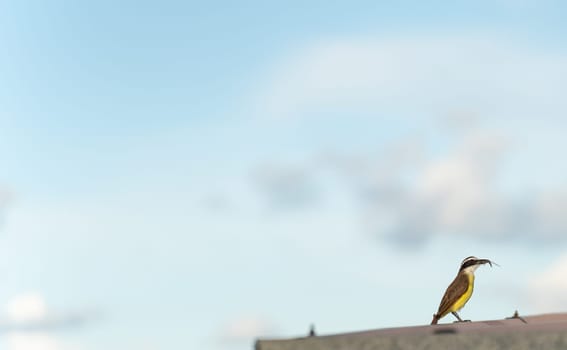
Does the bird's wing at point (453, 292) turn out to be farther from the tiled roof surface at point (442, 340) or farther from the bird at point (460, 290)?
the tiled roof surface at point (442, 340)

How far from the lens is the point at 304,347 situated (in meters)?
11.1

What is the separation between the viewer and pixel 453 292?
2052 centimetres

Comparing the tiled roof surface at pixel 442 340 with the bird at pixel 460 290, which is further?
the bird at pixel 460 290

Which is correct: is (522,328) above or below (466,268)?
below

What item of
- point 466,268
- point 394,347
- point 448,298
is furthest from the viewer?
point 466,268

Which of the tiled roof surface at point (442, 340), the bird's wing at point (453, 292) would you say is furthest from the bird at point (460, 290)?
the tiled roof surface at point (442, 340)

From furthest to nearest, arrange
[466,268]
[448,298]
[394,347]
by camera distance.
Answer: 1. [466,268]
2. [448,298]
3. [394,347]

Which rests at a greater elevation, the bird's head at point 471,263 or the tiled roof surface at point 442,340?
the bird's head at point 471,263

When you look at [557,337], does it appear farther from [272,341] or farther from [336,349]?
[272,341]

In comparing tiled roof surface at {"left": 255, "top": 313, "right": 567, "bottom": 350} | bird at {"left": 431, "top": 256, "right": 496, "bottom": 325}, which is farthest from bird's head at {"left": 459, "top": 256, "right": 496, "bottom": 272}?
tiled roof surface at {"left": 255, "top": 313, "right": 567, "bottom": 350}

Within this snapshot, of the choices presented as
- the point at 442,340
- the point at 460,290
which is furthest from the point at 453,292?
the point at 442,340

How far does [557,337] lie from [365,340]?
6.77 feet

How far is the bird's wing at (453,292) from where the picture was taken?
20.2 meters

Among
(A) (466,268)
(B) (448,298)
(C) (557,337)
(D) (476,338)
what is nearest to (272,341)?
(D) (476,338)
